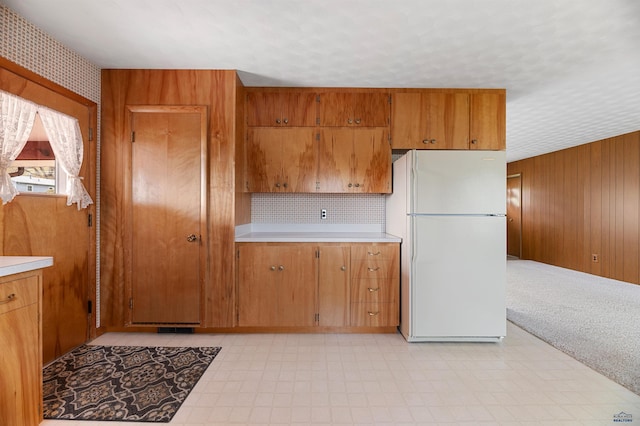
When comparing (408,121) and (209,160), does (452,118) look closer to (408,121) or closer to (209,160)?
(408,121)

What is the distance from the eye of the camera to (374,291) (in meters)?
2.97

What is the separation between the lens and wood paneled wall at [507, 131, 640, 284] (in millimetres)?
5133

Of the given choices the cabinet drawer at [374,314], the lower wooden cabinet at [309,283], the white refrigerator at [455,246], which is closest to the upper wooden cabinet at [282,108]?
the white refrigerator at [455,246]

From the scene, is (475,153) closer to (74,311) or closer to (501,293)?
(501,293)

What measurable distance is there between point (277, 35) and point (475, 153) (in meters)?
1.93

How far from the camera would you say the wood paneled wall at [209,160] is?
287 cm

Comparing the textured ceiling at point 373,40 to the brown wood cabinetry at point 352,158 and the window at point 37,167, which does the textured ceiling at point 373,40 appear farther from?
the window at point 37,167

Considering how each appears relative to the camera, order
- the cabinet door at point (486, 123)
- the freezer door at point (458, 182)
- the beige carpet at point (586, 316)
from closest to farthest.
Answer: the beige carpet at point (586, 316) → the freezer door at point (458, 182) → the cabinet door at point (486, 123)

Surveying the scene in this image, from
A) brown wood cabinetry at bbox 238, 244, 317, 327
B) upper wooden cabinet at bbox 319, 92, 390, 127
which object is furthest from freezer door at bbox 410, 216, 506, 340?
upper wooden cabinet at bbox 319, 92, 390, 127

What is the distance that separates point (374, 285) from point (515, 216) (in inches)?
262

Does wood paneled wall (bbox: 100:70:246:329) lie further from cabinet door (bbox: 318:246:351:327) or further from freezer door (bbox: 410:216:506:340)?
freezer door (bbox: 410:216:506:340)

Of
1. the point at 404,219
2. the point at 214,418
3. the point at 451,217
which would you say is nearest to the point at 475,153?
the point at 451,217

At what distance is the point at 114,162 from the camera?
113 inches

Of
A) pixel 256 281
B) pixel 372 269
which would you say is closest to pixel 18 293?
pixel 256 281
